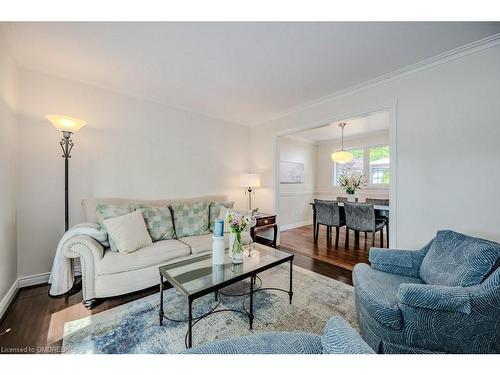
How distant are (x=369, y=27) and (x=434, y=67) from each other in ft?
3.45

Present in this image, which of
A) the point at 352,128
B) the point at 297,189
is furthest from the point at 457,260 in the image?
the point at 297,189

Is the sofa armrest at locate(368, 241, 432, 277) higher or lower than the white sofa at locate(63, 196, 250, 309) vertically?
higher

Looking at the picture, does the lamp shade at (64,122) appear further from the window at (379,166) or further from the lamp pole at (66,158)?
the window at (379,166)

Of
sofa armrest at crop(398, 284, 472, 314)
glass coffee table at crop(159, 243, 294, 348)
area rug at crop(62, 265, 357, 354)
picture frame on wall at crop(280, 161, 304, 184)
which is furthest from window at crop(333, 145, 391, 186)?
sofa armrest at crop(398, 284, 472, 314)

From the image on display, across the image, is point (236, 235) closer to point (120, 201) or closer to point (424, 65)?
point (120, 201)

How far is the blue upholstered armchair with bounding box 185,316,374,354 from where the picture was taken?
75 centimetres

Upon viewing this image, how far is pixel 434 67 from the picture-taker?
214cm

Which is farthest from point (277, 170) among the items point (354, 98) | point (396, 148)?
point (396, 148)

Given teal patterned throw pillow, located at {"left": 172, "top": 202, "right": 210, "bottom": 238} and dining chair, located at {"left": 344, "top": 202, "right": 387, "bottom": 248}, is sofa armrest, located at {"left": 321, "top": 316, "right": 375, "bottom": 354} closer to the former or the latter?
teal patterned throw pillow, located at {"left": 172, "top": 202, "right": 210, "bottom": 238}

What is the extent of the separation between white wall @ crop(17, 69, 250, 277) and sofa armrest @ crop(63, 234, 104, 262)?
0.77m

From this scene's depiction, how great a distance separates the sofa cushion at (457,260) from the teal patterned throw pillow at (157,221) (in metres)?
2.59

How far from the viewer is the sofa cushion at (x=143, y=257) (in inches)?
77.8

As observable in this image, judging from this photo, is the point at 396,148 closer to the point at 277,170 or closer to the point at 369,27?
the point at 369,27

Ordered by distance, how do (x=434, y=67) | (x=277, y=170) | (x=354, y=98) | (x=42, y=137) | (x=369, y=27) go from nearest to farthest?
(x=369, y=27)
(x=434, y=67)
(x=42, y=137)
(x=354, y=98)
(x=277, y=170)
